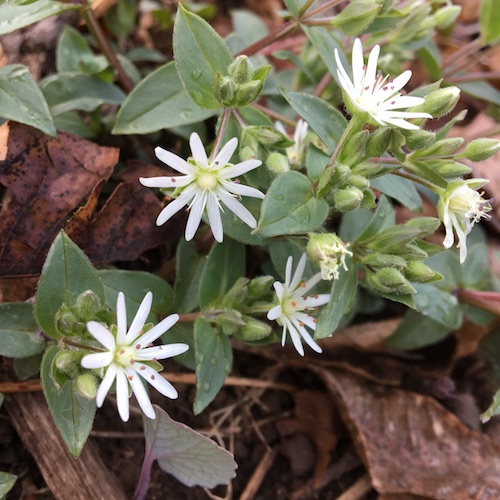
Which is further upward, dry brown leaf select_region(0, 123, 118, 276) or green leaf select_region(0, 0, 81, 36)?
green leaf select_region(0, 0, 81, 36)

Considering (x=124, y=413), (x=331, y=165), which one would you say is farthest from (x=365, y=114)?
(x=124, y=413)

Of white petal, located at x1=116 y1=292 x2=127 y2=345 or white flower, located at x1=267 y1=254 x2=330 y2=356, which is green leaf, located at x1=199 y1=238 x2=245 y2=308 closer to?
white flower, located at x1=267 y1=254 x2=330 y2=356

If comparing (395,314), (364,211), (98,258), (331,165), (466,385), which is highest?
(331,165)

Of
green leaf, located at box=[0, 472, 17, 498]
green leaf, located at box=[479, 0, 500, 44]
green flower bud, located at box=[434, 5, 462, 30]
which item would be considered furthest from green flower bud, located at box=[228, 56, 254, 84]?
green leaf, located at box=[479, 0, 500, 44]

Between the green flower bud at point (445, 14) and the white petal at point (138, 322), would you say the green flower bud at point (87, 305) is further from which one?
the green flower bud at point (445, 14)

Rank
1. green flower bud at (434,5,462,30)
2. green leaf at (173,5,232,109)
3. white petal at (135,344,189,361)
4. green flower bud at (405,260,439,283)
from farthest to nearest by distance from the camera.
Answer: green flower bud at (434,5,462,30), green leaf at (173,5,232,109), green flower bud at (405,260,439,283), white petal at (135,344,189,361)

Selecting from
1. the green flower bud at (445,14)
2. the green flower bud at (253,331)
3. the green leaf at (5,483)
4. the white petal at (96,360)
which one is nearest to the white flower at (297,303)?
the green flower bud at (253,331)

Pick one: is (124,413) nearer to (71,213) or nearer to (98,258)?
(98,258)
